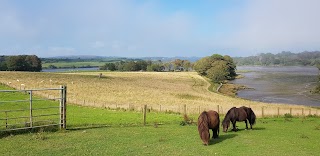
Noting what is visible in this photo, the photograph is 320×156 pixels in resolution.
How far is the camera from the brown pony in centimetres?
1556

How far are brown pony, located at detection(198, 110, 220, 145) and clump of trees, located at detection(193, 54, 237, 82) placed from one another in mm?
101708

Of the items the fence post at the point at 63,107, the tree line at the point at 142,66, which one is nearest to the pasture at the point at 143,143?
the fence post at the point at 63,107

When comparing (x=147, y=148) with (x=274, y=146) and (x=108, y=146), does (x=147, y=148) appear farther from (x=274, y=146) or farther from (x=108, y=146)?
(x=274, y=146)

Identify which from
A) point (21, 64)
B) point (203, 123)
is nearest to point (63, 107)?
point (203, 123)

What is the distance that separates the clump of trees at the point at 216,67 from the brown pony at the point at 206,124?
10171cm

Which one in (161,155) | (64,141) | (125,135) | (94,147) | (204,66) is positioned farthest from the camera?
(204,66)

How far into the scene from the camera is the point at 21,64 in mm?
126188

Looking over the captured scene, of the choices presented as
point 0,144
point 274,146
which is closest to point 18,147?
point 0,144

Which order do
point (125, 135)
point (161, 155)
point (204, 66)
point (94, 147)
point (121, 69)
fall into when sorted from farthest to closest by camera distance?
point (121, 69) → point (204, 66) → point (125, 135) → point (94, 147) → point (161, 155)

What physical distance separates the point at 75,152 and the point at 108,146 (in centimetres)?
174

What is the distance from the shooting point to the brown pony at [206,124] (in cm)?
1556

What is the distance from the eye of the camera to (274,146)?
15586mm

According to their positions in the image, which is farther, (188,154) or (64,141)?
(64,141)

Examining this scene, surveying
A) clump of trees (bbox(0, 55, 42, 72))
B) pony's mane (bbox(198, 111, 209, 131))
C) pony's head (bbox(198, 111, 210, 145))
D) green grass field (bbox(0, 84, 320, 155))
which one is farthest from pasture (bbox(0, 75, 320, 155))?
clump of trees (bbox(0, 55, 42, 72))
